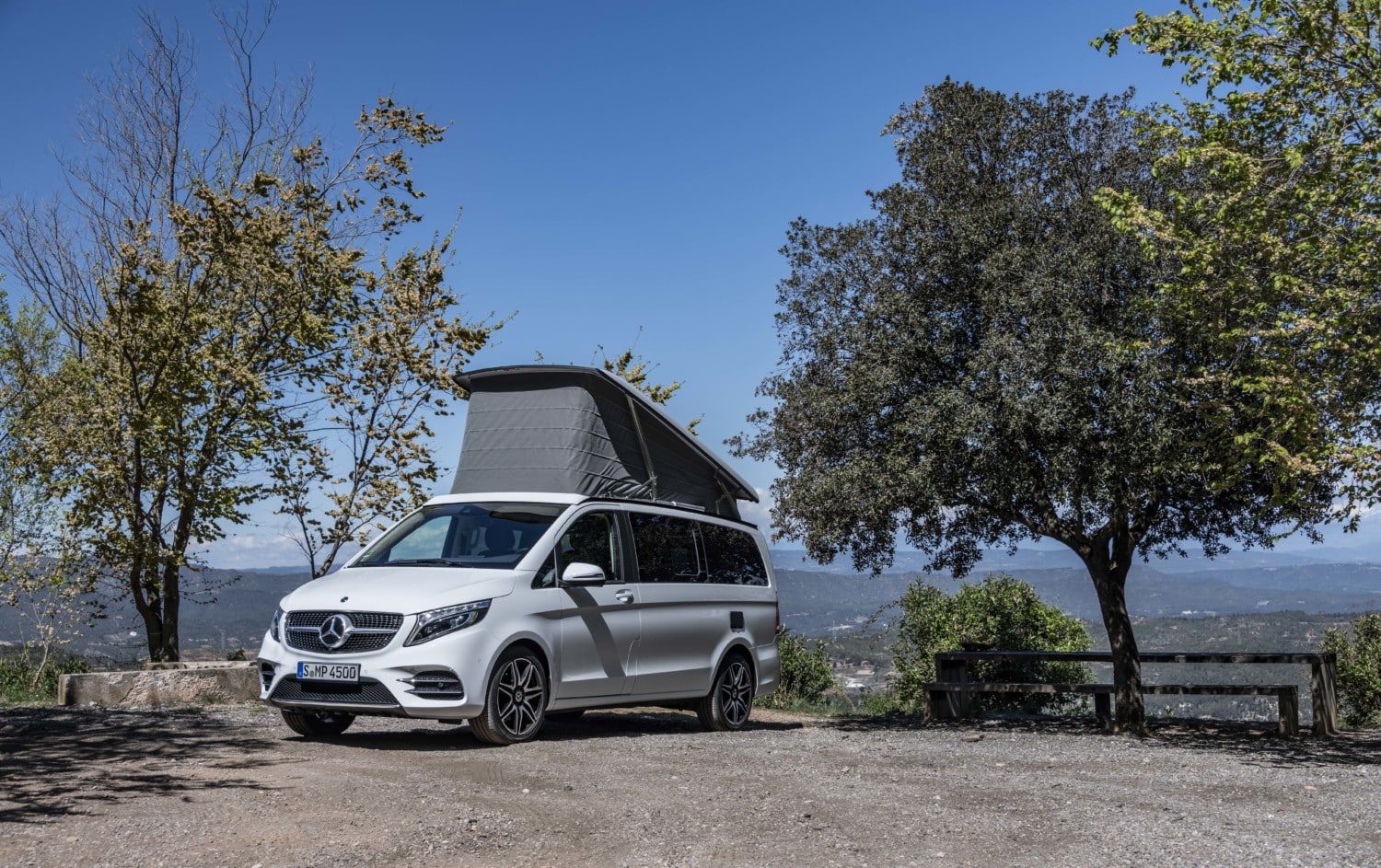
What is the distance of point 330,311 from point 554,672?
1057 cm

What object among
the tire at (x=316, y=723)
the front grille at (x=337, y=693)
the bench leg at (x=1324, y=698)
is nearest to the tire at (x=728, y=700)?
the tire at (x=316, y=723)

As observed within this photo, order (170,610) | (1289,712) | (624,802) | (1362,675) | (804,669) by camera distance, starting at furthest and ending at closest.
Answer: (804,669), (170,610), (1362,675), (1289,712), (624,802)

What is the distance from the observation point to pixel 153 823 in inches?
244

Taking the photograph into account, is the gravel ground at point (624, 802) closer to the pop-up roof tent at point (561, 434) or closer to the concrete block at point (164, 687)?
the concrete block at point (164, 687)

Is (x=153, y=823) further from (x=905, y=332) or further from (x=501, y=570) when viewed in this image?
(x=905, y=332)

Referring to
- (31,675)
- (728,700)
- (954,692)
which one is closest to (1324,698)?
(954,692)

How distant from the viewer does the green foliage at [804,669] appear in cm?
2170

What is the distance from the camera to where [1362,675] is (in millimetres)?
17812

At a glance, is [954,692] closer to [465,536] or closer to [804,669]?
[804,669]

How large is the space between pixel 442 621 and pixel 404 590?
466 mm

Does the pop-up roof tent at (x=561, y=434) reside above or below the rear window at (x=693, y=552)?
above

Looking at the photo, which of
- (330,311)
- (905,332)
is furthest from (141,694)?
(905,332)

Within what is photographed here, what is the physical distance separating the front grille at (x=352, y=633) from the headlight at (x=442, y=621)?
0.52ft

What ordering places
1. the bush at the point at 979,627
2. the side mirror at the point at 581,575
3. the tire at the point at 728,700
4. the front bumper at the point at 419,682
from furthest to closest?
the bush at the point at 979,627
the tire at the point at 728,700
the side mirror at the point at 581,575
the front bumper at the point at 419,682
